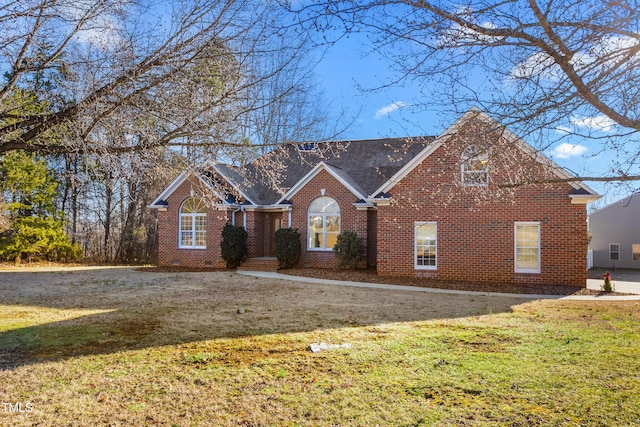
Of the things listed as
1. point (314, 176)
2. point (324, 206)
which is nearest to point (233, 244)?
point (324, 206)

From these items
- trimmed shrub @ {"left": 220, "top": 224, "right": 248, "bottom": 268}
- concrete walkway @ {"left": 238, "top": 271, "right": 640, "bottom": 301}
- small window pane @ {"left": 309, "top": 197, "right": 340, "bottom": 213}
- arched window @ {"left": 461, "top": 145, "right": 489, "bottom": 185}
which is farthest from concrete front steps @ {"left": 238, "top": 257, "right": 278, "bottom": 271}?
arched window @ {"left": 461, "top": 145, "right": 489, "bottom": 185}

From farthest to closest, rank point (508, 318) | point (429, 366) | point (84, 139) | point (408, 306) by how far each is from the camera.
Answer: point (408, 306) → point (508, 318) → point (84, 139) → point (429, 366)

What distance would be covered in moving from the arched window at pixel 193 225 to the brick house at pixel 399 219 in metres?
0.05

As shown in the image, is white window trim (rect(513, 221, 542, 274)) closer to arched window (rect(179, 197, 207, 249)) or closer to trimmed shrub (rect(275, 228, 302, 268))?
trimmed shrub (rect(275, 228, 302, 268))

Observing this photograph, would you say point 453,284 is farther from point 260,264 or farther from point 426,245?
point 260,264

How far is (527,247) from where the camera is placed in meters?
15.5

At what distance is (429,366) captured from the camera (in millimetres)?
5793

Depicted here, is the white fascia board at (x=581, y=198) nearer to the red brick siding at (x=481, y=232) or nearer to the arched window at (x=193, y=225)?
the red brick siding at (x=481, y=232)

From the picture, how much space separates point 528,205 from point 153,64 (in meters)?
12.7

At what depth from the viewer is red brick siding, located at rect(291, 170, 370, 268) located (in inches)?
753

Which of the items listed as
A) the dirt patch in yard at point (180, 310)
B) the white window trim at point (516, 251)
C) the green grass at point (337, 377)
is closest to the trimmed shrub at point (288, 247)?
the dirt patch in yard at point (180, 310)

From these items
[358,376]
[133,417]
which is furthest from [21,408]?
[358,376]

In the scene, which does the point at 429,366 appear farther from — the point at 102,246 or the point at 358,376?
the point at 102,246

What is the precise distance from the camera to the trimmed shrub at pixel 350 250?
60.1 ft
